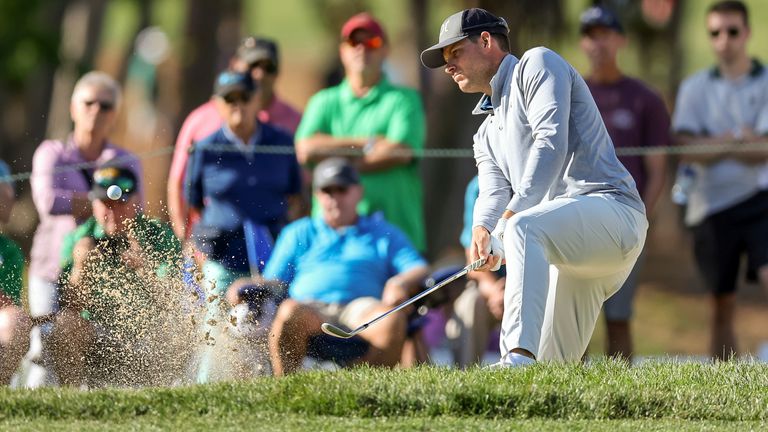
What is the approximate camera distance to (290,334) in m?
9.30

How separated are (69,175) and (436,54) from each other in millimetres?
3771

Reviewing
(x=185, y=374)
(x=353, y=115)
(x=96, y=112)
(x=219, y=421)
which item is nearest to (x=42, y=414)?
(x=219, y=421)

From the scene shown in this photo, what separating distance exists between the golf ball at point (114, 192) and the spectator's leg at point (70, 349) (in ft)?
3.55

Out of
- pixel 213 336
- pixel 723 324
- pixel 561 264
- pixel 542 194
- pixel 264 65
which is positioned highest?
pixel 264 65

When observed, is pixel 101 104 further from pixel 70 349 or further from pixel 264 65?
pixel 70 349

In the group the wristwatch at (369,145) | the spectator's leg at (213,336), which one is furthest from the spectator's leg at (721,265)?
the spectator's leg at (213,336)

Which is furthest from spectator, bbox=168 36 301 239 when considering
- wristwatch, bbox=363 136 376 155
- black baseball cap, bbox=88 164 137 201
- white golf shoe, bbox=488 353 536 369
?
white golf shoe, bbox=488 353 536 369

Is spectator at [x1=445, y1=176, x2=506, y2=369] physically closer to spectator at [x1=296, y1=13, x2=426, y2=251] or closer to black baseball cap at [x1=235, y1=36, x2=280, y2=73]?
spectator at [x1=296, y1=13, x2=426, y2=251]

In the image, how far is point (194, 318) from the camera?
905 cm

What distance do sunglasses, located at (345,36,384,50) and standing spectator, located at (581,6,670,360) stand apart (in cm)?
153

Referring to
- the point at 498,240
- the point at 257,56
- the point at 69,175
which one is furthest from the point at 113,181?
the point at 498,240

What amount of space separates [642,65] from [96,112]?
63.2ft

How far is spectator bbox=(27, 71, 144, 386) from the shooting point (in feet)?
33.6

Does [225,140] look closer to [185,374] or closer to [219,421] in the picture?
[185,374]
